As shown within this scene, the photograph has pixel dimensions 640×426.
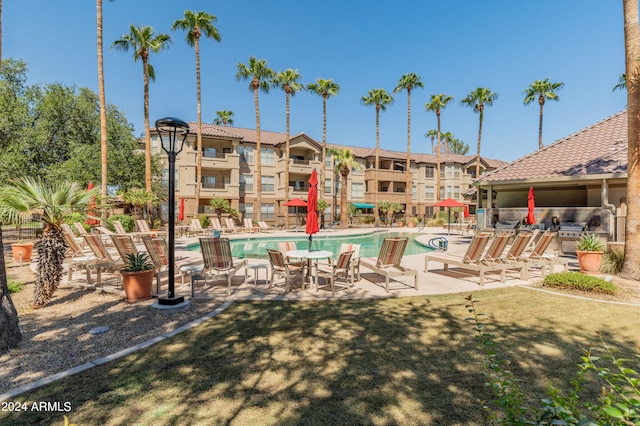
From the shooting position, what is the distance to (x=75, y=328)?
568cm

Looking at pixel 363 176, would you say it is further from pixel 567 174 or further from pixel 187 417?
pixel 187 417

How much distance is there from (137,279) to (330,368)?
5194mm

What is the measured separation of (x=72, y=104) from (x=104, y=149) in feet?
47.3

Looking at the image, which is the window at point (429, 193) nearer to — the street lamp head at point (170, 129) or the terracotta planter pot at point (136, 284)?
the street lamp head at point (170, 129)

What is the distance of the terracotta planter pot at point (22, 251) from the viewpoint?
38.8ft

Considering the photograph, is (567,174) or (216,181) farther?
(216,181)

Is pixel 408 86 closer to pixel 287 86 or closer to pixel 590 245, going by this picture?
pixel 287 86

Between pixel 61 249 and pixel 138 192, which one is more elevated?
pixel 138 192

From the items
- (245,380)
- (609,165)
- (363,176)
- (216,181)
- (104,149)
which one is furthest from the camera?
(363,176)

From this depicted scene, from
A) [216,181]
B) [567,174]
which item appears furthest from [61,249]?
[216,181]

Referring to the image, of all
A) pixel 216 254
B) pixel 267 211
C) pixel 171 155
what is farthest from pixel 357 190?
pixel 171 155

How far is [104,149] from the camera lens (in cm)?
1870

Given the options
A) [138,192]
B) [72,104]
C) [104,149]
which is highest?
[72,104]

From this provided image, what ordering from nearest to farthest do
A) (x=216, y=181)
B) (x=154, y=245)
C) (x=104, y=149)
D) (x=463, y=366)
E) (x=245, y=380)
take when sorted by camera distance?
1. (x=245, y=380)
2. (x=463, y=366)
3. (x=154, y=245)
4. (x=104, y=149)
5. (x=216, y=181)
